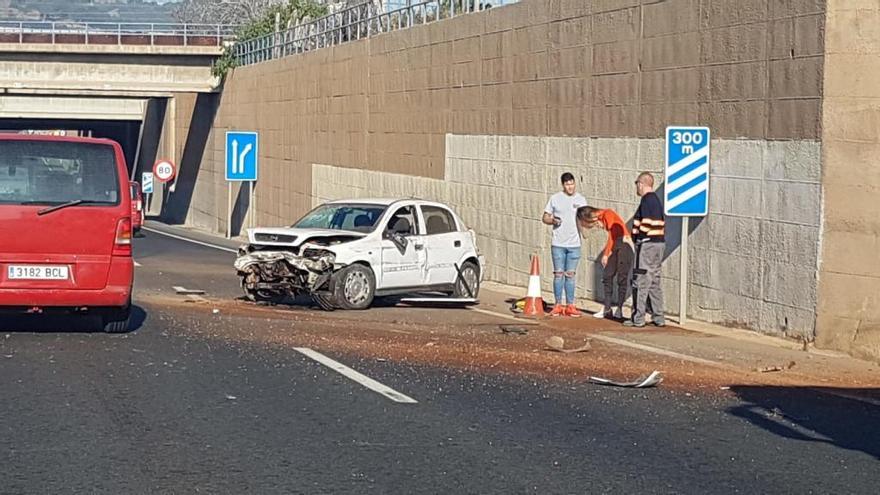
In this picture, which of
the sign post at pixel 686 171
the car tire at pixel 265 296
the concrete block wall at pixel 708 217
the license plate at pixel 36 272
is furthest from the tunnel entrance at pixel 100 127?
the license plate at pixel 36 272

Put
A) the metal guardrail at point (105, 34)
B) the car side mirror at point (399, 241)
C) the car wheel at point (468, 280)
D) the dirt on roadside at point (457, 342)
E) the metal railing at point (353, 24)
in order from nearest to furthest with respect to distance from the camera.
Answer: the dirt on roadside at point (457, 342), the car side mirror at point (399, 241), the car wheel at point (468, 280), the metal railing at point (353, 24), the metal guardrail at point (105, 34)

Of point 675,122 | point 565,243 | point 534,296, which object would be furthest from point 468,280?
point 675,122

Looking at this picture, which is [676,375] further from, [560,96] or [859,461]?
[560,96]

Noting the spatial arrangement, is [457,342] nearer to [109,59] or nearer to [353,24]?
[353,24]

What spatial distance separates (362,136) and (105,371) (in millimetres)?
21517

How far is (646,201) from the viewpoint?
16656 millimetres

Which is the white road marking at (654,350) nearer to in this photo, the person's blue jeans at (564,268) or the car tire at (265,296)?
the person's blue jeans at (564,268)

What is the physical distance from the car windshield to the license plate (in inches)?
238

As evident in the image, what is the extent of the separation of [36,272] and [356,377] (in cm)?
379

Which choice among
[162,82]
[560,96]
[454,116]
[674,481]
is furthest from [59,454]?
[162,82]

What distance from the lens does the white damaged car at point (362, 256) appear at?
1834cm

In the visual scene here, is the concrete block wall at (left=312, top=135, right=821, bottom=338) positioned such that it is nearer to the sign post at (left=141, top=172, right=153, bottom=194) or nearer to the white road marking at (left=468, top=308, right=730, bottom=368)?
the white road marking at (left=468, top=308, right=730, bottom=368)

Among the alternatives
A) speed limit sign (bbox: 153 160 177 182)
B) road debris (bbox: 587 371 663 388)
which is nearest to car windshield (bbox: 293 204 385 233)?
road debris (bbox: 587 371 663 388)

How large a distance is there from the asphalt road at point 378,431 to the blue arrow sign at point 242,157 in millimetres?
25242
